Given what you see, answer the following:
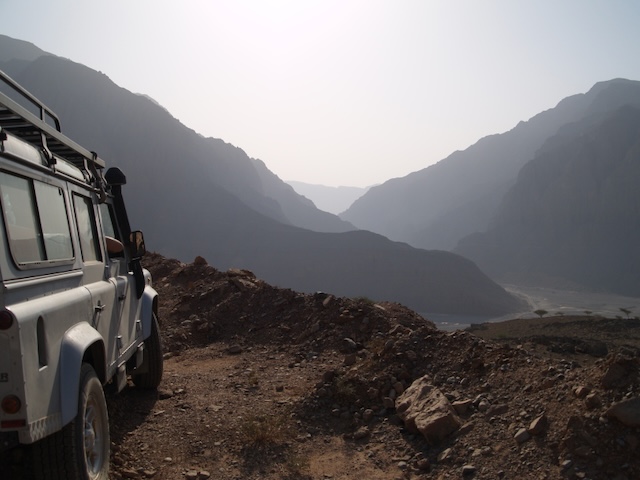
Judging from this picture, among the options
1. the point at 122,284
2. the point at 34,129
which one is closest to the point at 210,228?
the point at 122,284

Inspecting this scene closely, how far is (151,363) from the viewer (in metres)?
5.88

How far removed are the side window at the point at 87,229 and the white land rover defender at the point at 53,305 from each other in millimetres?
11

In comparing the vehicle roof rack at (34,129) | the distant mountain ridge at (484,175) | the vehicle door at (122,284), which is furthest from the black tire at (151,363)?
the distant mountain ridge at (484,175)

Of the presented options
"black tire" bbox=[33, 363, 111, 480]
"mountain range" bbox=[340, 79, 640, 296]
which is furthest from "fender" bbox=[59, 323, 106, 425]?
"mountain range" bbox=[340, 79, 640, 296]

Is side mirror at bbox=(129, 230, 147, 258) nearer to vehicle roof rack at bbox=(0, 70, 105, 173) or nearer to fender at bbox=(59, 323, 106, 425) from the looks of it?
vehicle roof rack at bbox=(0, 70, 105, 173)

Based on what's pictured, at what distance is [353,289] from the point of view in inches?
2603

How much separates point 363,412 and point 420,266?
67715 mm

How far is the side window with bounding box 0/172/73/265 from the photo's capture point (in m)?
2.63

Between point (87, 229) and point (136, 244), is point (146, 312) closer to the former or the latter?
point (136, 244)

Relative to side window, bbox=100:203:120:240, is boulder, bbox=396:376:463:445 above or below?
below

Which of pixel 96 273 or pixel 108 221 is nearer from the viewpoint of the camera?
pixel 96 273

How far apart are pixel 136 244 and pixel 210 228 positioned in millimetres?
73294

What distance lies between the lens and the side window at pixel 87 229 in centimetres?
376

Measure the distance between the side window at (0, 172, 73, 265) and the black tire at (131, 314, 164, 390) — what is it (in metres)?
2.68
